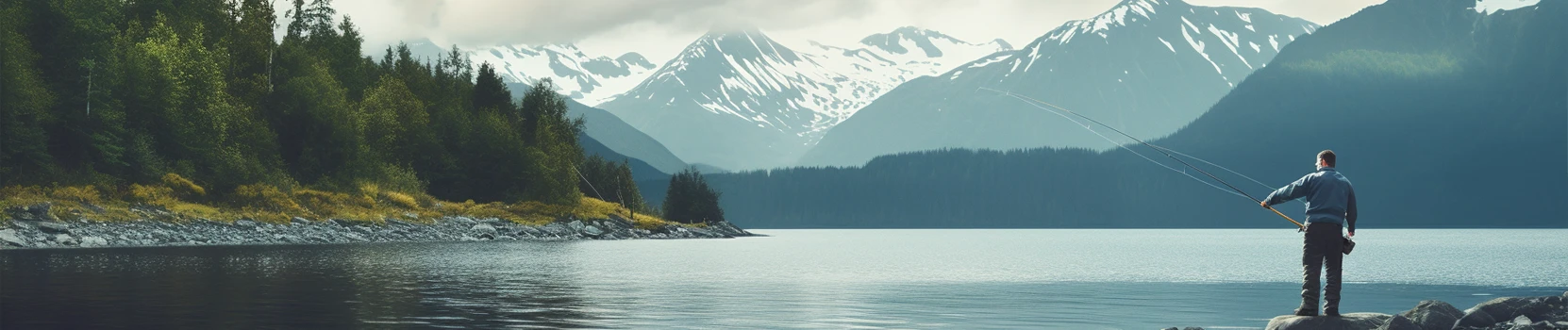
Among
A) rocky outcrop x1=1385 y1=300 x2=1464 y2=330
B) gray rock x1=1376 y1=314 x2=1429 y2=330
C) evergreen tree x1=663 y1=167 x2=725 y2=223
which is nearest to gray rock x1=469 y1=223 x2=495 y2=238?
evergreen tree x1=663 y1=167 x2=725 y2=223

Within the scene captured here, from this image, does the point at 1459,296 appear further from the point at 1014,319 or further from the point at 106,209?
the point at 106,209

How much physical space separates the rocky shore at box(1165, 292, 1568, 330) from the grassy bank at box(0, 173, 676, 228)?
6426 cm

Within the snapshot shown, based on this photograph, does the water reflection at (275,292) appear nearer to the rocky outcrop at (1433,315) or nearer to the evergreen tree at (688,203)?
the rocky outcrop at (1433,315)

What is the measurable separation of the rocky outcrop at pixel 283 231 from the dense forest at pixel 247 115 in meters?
3.55

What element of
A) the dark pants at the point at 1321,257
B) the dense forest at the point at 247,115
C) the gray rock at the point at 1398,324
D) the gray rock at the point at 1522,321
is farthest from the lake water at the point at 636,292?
the dense forest at the point at 247,115

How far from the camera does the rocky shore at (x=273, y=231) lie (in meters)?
62.2

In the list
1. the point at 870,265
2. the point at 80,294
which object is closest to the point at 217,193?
the point at 870,265

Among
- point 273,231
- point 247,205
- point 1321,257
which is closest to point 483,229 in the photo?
point 247,205

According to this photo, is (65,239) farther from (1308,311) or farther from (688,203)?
(688,203)

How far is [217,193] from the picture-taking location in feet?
262

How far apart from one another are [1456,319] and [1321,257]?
435 centimetres

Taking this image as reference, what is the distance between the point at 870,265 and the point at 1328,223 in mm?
40304

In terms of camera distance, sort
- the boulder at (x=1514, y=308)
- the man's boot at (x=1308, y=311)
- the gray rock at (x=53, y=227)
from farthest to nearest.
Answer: the gray rock at (x=53, y=227) → the boulder at (x=1514, y=308) → the man's boot at (x=1308, y=311)

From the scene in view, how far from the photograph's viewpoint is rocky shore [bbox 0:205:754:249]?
62188 millimetres
